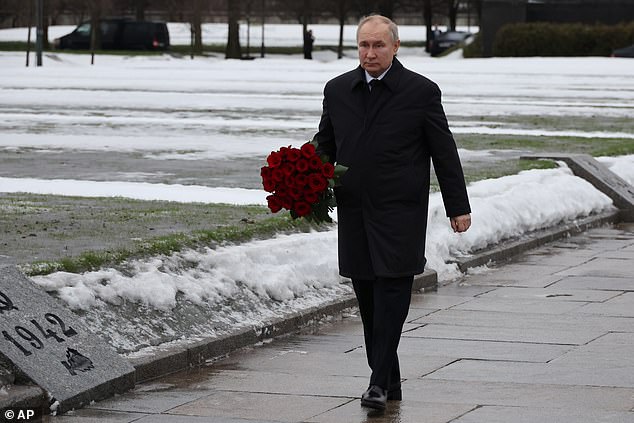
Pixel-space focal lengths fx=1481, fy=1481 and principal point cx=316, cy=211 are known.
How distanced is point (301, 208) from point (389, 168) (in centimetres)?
45

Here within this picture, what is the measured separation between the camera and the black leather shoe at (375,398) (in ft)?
22.6

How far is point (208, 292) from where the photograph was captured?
876 cm

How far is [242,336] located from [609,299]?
308 centimetres

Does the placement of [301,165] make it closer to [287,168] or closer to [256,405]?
[287,168]

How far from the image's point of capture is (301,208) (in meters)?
6.97

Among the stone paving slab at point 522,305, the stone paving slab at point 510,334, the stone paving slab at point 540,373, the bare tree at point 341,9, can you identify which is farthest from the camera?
the bare tree at point 341,9

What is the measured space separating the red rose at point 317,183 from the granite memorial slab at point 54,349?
1.38 meters

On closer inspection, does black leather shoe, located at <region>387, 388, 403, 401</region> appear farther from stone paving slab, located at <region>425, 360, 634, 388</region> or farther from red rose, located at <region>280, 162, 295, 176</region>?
red rose, located at <region>280, 162, 295, 176</region>

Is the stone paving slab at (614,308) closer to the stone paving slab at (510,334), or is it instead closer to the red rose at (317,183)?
the stone paving slab at (510,334)

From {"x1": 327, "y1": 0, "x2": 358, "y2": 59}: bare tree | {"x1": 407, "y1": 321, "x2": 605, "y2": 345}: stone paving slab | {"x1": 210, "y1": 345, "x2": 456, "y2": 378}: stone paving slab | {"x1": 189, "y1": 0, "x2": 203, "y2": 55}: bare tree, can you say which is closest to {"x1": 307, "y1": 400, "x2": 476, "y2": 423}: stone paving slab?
{"x1": 210, "y1": 345, "x2": 456, "y2": 378}: stone paving slab

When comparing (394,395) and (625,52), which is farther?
(625,52)

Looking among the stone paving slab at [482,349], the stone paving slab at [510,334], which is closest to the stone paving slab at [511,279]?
the stone paving slab at [510,334]

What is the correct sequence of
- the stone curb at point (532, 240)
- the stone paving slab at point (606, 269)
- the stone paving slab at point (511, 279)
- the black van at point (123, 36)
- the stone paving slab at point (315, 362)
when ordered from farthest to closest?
the black van at point (123, 36)
the stone curb at point (532, 240)
the stone paving slab at point (606, 269)
the stone paving slab at point (511, 279)
the stone paving slab at point (315, 362)

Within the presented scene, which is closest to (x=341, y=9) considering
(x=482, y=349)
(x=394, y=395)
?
(x=482, y=349)
